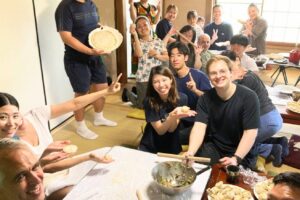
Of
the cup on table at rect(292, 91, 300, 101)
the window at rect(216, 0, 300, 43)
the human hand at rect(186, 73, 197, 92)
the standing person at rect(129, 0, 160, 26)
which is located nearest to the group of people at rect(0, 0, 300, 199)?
the human hand at rect(186, 73, 197, 92)

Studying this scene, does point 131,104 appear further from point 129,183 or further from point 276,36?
point 276,36

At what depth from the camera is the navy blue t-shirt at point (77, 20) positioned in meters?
2.90

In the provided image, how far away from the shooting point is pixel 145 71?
11.8ft

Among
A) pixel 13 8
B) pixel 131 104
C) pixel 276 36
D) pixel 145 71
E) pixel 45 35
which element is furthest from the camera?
pixel 276 36

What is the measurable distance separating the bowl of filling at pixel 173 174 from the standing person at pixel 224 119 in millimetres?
449

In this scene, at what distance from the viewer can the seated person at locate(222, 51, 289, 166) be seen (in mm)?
2420

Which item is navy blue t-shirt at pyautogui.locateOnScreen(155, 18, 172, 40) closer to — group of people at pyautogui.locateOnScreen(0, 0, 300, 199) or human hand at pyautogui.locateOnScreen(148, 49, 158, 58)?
group of people at pyautogui.locateOnScreen(0, 0, 300, 199)

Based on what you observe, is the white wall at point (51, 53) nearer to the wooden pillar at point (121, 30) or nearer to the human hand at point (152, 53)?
the human hand at point (152, 53)

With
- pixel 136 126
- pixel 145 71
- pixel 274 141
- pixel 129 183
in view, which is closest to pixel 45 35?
pixel 145 71

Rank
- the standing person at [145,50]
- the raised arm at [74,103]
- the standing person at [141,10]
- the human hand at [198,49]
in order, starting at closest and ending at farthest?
the raised arm at [74,103] < the standing person at [145,50] < the human hand at [198,49] < the standing person at [141,10]

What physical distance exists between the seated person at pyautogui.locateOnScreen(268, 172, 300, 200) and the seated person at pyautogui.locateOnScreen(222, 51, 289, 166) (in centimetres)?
139

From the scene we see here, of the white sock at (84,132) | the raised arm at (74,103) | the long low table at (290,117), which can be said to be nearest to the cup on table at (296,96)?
the long low table at (290,117)

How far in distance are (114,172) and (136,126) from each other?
207 centimetres

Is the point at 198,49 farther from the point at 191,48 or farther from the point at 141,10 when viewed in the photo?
the point at 141,10
